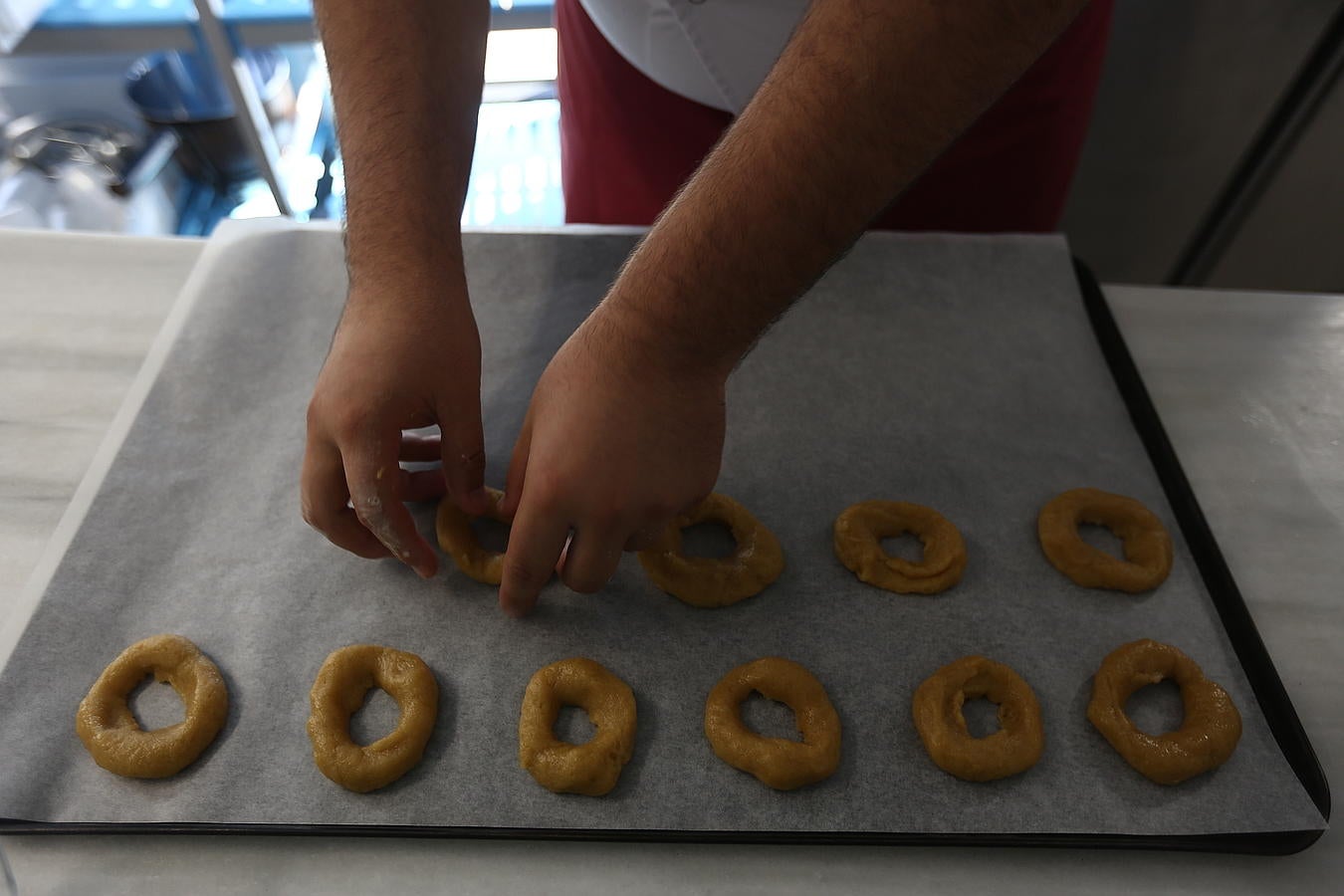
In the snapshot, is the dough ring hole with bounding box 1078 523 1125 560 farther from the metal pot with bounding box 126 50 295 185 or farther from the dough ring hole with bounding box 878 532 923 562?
the metal pot with bounding box 126 50 295 185

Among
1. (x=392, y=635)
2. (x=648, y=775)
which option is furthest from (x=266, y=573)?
(x=648, y=775)

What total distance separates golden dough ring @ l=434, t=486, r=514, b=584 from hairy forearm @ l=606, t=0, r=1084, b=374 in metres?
0.50

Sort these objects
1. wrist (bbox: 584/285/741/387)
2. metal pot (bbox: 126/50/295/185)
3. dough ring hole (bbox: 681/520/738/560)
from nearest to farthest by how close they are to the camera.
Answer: wrist (bbox: 584/285/741/387)
dough ring hole (bbox: 681/520/738/560)
metal pot (bbox: 126/50/295/185)

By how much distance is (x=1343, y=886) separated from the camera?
108 centimetres

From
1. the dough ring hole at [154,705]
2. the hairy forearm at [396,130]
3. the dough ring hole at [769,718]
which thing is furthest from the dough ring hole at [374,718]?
the hairy forearm at [396,130]

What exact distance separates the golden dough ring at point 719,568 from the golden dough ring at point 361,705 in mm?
375

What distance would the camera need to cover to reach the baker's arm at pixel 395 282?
3.78 ft

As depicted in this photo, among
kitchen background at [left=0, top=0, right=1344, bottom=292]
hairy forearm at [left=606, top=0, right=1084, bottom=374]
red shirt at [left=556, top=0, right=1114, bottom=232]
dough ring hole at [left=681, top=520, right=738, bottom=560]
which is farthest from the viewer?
kitchen background at [left=0, top=0, right=1344, bottom=292]

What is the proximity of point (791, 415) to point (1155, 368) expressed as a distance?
76 centimetres

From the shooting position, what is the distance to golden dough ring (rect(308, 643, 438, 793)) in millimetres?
1100

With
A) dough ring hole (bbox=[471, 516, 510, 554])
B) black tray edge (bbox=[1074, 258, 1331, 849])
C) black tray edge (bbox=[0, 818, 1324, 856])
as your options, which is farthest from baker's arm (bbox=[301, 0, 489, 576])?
black tray edge (bbox=[1074, 258, 1331, 849])

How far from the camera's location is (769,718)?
1.23 meters

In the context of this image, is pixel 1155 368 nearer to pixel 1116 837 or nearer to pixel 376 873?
pixel 1116 837

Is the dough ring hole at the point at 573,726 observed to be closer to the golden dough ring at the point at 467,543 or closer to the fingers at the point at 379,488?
the golden dough ring at the point at 467,543
